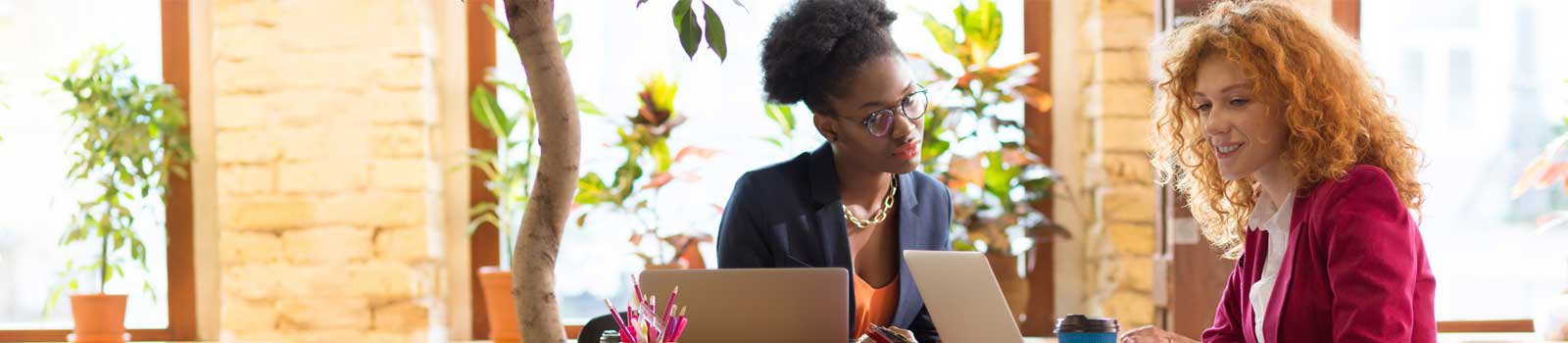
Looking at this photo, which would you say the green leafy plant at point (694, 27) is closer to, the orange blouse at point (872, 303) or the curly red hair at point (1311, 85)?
the curly red hair at point (1311, 85)

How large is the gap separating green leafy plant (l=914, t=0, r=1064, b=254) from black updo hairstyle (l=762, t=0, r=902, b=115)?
152cm

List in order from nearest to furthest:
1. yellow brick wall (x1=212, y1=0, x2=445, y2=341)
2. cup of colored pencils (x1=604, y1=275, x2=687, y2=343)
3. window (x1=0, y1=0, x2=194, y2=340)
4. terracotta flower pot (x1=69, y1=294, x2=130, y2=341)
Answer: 1. cup of colored pencils (x1=604, y1=275, x2=687, y2=343)
2. yellow brick wall (x1=212, y1=0, x2=445, y2=341)
3. terracotta flower pot (x1=69, y1=294, x2=130, y2=341)
4. window (x1=0, y1=0, x2=194, y2=340)

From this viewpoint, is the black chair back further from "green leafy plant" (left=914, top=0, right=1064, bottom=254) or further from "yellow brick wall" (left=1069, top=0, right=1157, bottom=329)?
"yellow brick wall" (left=1069, top=0, right=1157, bottom=329)

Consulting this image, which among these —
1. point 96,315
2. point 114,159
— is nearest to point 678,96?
point 114,159

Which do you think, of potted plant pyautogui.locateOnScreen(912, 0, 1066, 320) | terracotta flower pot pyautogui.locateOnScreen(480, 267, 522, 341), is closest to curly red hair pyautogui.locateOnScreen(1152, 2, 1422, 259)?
potted plant pyautogui.locateOnScreen(912, 0, 1066, 320)

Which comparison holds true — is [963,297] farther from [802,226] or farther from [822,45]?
[822,45]

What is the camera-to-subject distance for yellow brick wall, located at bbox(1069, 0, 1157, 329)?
407cm

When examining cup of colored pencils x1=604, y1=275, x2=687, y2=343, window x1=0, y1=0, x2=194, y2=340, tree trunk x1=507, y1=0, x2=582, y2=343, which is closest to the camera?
tree trunk x1=507, y1=0, x2=582, y2=343

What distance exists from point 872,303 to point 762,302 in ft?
2.59

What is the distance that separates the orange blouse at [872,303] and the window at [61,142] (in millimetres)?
2869

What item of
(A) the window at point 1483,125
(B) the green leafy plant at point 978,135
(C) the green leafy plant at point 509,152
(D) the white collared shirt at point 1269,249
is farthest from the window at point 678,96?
(D) the white collared shirt at point 1269,249

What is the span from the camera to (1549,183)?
160 inches

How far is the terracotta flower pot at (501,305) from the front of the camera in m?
4.12

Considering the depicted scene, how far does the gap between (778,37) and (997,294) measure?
3.19 feet
